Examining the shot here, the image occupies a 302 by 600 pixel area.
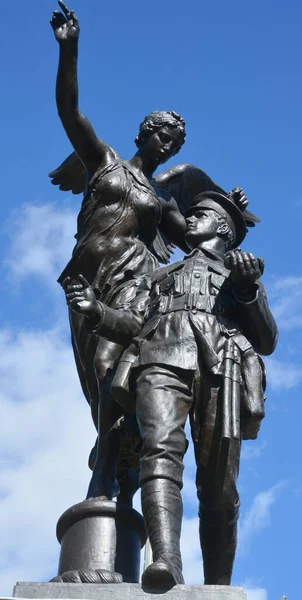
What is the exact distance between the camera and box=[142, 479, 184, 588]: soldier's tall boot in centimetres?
727

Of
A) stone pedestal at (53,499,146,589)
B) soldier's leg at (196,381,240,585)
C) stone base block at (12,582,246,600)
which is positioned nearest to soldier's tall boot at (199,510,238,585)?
soldier's leg at (196,381,240,585)

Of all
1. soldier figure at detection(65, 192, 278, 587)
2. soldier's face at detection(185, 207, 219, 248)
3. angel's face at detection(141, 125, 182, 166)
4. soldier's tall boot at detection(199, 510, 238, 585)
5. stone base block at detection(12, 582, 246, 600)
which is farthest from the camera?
angel's face at detection(141, 125, 182, 166)

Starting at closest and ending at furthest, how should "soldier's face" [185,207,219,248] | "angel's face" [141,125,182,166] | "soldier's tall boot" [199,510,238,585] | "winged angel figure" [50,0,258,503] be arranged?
"soldier's tall boot" [199,510,238,585] < "winged angel figure" [50,0,258,503] < "soldier's face" [185,207,219,248] < "angel's face" [141,125,182,166]

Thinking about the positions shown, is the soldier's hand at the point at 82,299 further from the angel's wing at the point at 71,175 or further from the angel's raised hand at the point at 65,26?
the angel's wing at the point at 71,175

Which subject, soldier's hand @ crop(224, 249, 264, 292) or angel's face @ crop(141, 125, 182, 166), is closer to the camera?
soldier's hand @ crop(224, 249, 264, 292)

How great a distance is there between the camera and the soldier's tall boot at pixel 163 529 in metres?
7.27

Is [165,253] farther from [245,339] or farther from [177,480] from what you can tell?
[177,480]

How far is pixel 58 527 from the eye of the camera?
8633mm

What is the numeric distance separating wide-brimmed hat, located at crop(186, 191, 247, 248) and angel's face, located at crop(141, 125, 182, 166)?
21.5 inches

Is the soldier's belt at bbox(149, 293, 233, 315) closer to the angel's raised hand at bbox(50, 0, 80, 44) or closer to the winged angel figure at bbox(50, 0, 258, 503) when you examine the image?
the winged angel figure at bbox(50, 0, 258, 503)

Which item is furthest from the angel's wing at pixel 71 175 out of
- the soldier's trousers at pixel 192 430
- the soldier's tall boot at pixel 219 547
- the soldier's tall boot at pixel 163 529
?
the soldier's tall boot at pixel 163 529

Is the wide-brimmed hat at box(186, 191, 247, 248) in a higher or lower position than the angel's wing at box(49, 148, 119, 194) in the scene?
lower

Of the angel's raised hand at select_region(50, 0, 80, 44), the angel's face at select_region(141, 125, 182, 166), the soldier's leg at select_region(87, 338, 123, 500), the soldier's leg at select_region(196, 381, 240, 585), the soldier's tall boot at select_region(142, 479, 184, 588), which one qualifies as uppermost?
the angel's raised hand at select_region(50, 0, 80, 44)

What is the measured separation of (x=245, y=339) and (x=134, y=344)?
0.84 metres
